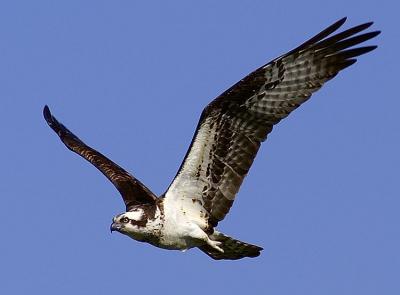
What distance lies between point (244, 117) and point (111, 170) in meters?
2.80

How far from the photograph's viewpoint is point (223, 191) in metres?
15.3

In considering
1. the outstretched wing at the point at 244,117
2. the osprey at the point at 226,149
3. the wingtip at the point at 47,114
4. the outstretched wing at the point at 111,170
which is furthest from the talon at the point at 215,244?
the wingtip at the point at 47,114

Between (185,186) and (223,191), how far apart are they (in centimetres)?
52

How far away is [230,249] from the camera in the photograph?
15586 mm

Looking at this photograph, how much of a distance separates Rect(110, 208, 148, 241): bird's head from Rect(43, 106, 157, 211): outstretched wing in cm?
45

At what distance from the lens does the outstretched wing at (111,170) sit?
1555cm

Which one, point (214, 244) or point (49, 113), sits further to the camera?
point (49, 113)

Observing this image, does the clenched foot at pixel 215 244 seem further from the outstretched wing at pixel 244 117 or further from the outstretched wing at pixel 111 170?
the outstretched wing at pixel 111 170

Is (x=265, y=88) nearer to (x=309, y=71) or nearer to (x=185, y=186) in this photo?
(x=309, y=71)

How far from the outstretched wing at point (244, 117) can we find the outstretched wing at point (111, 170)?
23.5 inches

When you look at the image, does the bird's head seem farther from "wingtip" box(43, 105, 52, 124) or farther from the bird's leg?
"wingtip" box(43, 105, 52, 124)

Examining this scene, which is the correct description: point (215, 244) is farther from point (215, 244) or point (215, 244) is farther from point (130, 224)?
point (130, 224)

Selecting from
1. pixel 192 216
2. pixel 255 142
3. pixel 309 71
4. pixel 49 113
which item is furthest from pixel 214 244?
pixel 49 113

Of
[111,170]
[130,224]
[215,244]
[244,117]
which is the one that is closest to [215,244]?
[215,244]
